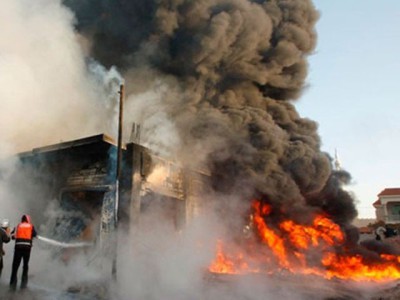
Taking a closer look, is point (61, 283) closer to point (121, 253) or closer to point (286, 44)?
point (121, 253)

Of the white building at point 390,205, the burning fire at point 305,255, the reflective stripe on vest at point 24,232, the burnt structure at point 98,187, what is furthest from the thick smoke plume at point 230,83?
the white building at point 390,205

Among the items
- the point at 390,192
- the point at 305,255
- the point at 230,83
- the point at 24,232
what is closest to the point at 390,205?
the point at 390,192

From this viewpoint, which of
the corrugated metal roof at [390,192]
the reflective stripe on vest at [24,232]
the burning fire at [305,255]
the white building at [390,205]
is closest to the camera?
the reflective stripe on vest at [24,232]

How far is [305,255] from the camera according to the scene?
669 inches

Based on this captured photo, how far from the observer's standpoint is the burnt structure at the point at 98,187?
13.6 meters

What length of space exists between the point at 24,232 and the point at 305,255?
12319 millimetres

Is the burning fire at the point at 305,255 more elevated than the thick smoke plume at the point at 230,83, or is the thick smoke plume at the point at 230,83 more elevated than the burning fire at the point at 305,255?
the thick smoke plume at the point at 230,83

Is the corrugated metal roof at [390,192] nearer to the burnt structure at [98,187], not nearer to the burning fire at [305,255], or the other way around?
the burning fire at [305,255]

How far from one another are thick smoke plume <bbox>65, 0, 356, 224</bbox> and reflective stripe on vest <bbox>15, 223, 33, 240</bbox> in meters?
8.30

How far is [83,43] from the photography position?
2241 centimetres

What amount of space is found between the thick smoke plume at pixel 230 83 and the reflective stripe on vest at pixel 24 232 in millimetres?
8303

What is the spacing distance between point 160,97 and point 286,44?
868cm

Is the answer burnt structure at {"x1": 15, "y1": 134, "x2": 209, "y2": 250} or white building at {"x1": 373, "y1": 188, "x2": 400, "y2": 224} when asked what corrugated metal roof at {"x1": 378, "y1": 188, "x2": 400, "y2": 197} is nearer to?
white building at {"x1": 373, "y1": 188, "x2": 400, "y2": 224}

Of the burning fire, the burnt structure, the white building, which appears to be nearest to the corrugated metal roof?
the white building
